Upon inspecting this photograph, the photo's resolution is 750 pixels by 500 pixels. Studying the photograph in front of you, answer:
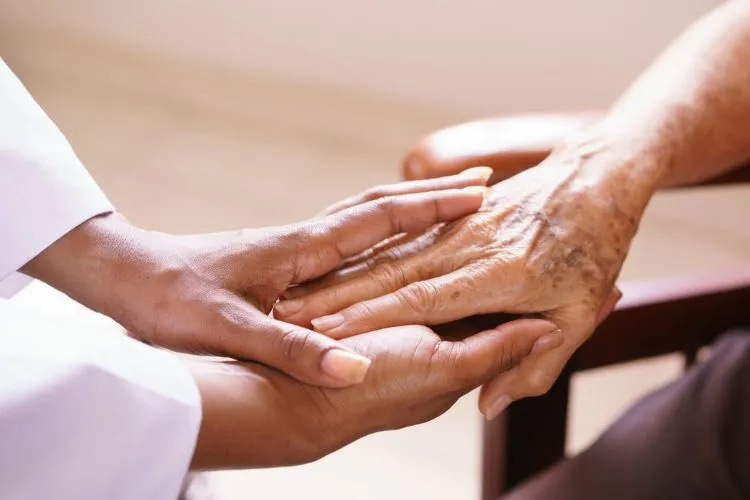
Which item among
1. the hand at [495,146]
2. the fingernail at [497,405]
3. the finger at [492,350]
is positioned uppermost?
the hand at [495,146]

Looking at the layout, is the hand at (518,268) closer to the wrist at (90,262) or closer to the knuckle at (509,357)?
the knuckle at (509,357)

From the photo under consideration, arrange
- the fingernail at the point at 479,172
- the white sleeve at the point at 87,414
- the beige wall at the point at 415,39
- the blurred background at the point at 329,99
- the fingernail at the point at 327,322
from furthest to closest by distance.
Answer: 1. the beige wall at the point at 415,39
2. the blurred background at the point at 329,99
3. the fingernail at the point at 479,172
4. the fingernail at the point at 327,322
5. the white sleeve at the point at 87,414

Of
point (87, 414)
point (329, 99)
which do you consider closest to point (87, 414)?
point (87, 414)

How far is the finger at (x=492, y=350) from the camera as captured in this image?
0.87m

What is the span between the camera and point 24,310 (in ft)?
2.47

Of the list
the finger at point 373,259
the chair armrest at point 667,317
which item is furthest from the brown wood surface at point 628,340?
the finger at point 373,259

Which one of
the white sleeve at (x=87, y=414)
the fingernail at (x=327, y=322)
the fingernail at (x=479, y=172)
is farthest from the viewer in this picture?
the fingernail at (x=479, y=172)

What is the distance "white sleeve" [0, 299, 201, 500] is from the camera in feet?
2.24

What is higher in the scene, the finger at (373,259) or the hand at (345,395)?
the finger at (373,259)

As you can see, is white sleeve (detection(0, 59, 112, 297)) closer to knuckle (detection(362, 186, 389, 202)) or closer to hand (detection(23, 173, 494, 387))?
hand (detection(23, 173, 494, 387))

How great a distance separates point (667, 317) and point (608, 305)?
0.08 meters

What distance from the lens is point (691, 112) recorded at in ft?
3.69

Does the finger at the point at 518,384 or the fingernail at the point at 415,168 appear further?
the fingernail at the point at 415,168

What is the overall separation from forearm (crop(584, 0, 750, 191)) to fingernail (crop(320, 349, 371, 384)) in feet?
1.42
